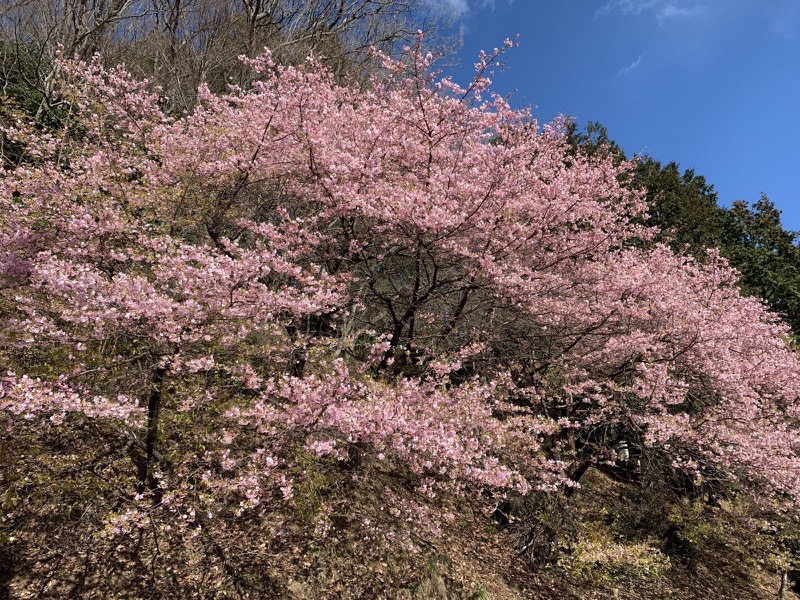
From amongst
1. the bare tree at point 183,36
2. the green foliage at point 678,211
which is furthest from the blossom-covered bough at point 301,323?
the green foliage at point 678,211

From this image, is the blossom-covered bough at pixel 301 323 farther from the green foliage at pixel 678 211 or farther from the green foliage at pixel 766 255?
the green foliage at pixel 766 255

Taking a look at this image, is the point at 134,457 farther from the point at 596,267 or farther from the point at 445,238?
the point at 596,267

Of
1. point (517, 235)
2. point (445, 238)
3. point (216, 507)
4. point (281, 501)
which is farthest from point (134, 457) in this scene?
point (517, 235)

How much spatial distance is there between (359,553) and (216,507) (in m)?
3.39

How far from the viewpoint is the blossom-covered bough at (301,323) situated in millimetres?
4633

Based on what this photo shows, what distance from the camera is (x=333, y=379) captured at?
501cm

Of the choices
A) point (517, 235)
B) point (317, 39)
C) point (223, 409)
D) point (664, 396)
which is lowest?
point (223, 409)

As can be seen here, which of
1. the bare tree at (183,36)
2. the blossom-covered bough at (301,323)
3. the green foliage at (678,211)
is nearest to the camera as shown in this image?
the blossom-covered bough at (301,323)

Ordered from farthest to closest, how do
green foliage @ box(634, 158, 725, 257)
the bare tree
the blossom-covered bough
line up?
1. green foliage @ box(634, 158, 725, 257)
2. the bare tree
3. the blossom-covered bough

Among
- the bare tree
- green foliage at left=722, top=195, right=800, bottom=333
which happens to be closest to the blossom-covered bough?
the bare tree

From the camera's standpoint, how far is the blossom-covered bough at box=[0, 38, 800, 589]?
182 inches

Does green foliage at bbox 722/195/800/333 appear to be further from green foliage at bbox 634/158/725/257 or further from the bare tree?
the bare tree

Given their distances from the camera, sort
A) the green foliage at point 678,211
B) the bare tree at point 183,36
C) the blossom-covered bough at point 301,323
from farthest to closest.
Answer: the green foliage at point 678,211
the bare tree at point 183,36
the blossom-covered bough at point 301,323

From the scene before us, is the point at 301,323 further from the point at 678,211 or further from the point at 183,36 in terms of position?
the point at 678,211
